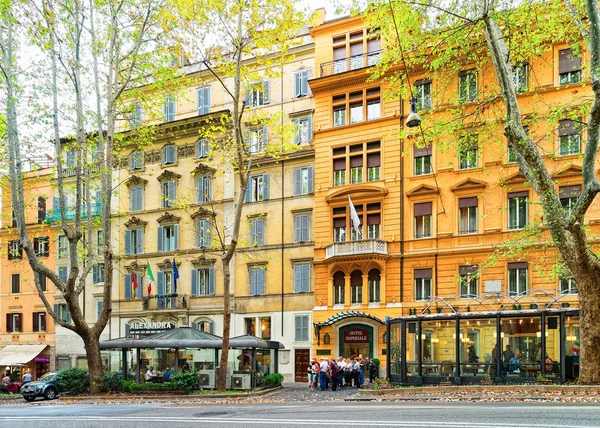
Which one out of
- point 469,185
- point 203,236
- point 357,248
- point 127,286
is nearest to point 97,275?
point 127,286

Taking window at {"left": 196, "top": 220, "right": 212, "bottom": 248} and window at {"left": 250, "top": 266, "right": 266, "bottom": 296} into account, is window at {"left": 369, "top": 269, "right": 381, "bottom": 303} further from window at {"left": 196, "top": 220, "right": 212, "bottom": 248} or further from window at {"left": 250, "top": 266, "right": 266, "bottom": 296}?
window at {"left": 196, "top": 220, "right": 212, "bottom": 248}

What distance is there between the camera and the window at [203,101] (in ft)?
149

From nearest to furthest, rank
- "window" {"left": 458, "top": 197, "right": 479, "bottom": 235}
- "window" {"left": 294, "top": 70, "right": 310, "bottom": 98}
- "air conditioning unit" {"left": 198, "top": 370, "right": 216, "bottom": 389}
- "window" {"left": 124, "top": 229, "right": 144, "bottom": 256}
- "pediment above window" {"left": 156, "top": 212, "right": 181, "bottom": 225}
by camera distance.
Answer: "air conditioning unit" {"left": 198, "top": 370, "right": 216, "bottom": 389}
"window" {"left": 458, "top": 197, "right": 479, "bottom": 235}
"window" {"left": 294, "top": 70, "right": 310, "bottom": 98}
"pediment above window" {"left": 156, "top": 212, "right": 181, "bottom": 225}
"window" {"left": 124, "top": 229, "right": 144, "bottom": 256}

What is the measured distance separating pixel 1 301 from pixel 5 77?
33974 millimetres

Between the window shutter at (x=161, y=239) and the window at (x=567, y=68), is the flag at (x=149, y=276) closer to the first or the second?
the window shutter at (x=161, y=239)

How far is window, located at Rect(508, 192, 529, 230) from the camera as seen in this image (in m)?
33.9

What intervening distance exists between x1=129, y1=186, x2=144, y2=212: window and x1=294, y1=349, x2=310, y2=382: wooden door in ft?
53.7

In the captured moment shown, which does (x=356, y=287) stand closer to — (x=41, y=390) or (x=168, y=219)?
(x=168, y=219)

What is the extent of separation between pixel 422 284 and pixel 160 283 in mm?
19106

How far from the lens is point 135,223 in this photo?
47094 mm

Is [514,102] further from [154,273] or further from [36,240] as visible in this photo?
[36,240]

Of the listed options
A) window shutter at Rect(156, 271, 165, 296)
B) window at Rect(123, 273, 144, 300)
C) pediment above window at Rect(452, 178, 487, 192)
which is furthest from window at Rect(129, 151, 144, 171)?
pediment above window at Rect(452, 178, 487, 192)

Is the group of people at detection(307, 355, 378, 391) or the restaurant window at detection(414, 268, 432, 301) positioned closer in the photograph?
the group of people at detection(307, 355, 378, 391)

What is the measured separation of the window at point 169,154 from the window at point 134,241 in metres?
5.44
